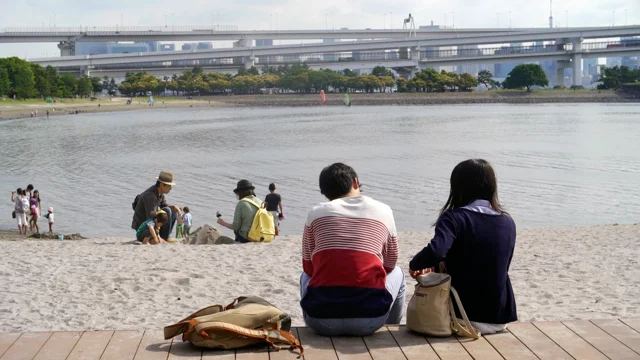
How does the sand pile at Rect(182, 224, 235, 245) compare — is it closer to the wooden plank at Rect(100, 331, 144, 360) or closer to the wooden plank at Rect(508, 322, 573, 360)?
the wooden plank at Rect(100, 331, 144, 360)

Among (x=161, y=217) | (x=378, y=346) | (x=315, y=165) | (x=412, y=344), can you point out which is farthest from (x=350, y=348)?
(x=315, y=165)

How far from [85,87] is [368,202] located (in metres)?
105

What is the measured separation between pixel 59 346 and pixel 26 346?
183 mm

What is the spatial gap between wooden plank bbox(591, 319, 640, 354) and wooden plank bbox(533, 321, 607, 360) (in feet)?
0.65

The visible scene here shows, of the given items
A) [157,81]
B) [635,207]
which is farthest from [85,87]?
[635,207]

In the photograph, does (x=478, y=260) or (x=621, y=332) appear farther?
(x=621, y=332)

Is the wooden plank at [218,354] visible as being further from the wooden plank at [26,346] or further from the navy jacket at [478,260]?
the navy jacket at [478,260]

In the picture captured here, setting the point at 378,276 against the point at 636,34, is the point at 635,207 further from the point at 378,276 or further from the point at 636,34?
the point at 636,34

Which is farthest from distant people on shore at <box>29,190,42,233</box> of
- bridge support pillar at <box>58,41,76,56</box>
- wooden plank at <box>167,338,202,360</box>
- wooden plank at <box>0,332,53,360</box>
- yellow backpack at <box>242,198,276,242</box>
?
bridge support pillar at <box>58,41,76,56</box>

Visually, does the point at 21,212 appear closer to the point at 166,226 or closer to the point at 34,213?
the point at 34,213

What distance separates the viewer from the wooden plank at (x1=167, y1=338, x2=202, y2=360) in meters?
4.38

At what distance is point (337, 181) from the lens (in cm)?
473

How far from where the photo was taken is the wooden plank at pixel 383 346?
170 inches

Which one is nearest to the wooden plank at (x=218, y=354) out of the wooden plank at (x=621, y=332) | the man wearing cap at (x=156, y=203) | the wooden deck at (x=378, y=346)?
the wooden deck at (x=378, y=346)
